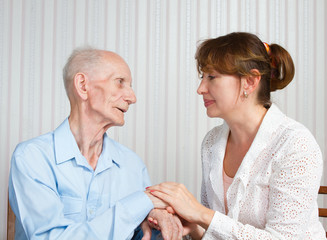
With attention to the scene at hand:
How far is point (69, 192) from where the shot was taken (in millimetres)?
1410

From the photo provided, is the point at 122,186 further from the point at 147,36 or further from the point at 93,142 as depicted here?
the point at 147,36

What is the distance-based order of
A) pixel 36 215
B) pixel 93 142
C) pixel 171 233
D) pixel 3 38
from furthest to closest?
pixel 3 38 → pixel 93 142 → pixel 171 233 → pixel 36 215

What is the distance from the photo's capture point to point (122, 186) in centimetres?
156

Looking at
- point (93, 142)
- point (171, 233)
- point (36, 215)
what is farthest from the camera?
point (93, 142)

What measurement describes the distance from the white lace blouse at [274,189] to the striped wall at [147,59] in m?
0.82

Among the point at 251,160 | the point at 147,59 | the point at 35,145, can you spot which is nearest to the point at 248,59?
the point at 251,160

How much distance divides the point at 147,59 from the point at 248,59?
1.01m

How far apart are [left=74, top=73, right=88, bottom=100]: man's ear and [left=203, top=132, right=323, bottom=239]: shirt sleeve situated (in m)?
0.67

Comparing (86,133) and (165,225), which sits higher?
(86,133)

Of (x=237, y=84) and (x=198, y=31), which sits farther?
(x=198, y=31)

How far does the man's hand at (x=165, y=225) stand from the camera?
54.6 inches

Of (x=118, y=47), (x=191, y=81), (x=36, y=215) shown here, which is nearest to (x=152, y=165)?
(x=191, y=81)

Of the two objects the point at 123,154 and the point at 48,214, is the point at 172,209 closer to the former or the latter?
the point at 123,154

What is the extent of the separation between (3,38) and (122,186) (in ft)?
4.66
